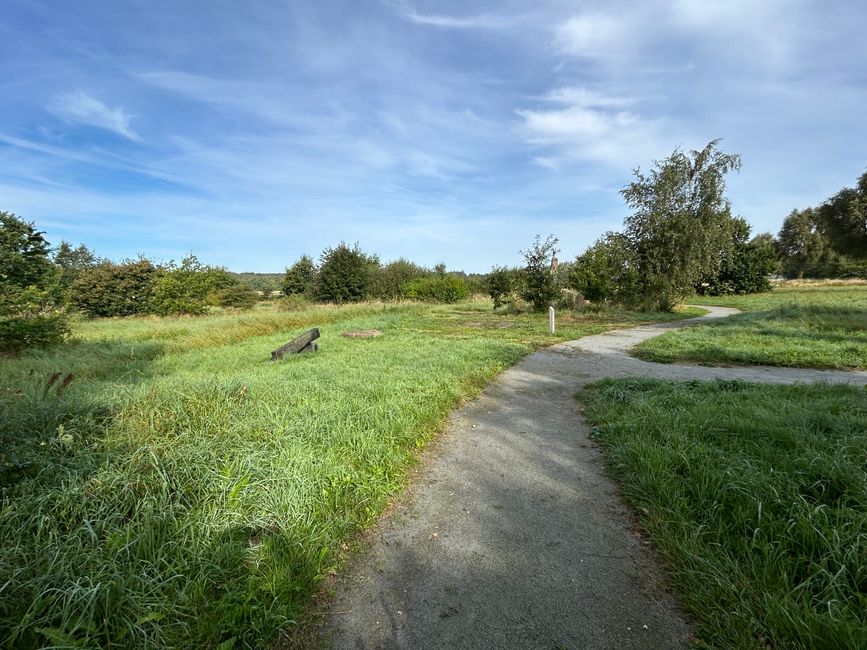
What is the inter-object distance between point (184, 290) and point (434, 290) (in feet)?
62.0

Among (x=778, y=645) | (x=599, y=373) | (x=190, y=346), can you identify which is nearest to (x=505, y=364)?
(x=599, y=373)

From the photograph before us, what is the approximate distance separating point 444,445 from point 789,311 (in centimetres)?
1757

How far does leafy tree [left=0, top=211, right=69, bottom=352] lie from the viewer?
1024 cm

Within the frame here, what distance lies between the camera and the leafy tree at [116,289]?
83.8 ft

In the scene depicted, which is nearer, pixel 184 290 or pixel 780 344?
pixel 780 344

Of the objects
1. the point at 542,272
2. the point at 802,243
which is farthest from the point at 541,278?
the point at 802,243

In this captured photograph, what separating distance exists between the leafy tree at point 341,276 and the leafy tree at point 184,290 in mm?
8367

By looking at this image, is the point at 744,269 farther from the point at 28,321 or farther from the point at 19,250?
the point at 19,250

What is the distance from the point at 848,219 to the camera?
2262cm

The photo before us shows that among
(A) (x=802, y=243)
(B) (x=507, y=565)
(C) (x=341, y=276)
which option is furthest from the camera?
(A) (x=802, y=243)

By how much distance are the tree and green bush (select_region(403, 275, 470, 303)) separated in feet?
51.7

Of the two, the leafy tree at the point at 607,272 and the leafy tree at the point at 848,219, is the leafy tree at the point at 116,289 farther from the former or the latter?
the leafy tree at the point at 848,219

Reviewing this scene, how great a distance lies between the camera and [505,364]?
26.2 feet

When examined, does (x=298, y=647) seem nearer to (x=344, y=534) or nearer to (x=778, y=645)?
(x=344, y=534)
